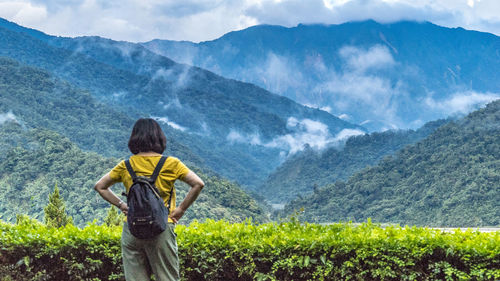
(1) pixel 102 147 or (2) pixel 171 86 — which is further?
(2) pixel 171 86

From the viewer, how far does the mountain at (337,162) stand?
10844cm

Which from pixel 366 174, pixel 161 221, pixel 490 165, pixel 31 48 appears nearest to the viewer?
pixel 161 221

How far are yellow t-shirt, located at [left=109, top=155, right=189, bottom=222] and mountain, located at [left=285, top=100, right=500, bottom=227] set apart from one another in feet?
142

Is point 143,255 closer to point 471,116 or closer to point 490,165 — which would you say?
point 490,165

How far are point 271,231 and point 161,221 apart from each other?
1985mm

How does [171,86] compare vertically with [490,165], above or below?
above

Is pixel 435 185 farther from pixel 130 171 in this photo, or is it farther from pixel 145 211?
pixel 145 211

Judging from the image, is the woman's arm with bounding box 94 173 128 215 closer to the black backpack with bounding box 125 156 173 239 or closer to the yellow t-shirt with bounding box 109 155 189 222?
the yellow t-shirt with bounding box 109 155 189 222

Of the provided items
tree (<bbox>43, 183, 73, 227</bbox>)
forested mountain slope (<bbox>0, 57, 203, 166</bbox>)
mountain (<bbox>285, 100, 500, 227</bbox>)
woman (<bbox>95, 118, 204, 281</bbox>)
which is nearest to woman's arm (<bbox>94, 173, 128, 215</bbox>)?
woman (<bbox>95, 118, 204, 281</bbox>)

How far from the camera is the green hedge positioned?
5473 millimetres

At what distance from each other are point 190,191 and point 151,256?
577 mm

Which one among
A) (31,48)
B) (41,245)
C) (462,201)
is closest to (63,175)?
(462,201)

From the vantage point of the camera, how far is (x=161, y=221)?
14.3 feet

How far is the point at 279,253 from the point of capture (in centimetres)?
566
